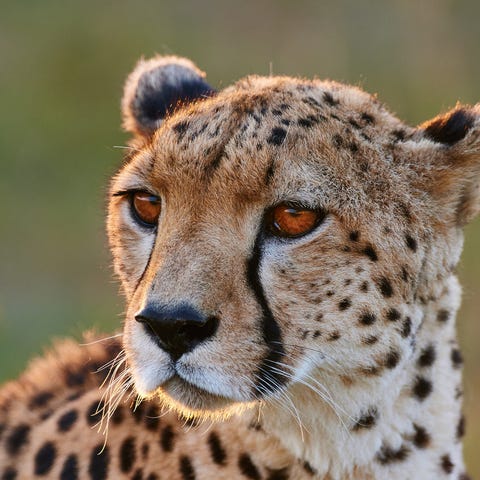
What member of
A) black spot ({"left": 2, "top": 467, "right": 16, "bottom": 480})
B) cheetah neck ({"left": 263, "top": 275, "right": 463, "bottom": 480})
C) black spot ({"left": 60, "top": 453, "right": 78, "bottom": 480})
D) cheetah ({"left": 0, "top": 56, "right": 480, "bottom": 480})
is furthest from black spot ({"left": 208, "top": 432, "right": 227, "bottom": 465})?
black spot ({"left": 2, "top": 467, "right": 16, "bottom": 480})

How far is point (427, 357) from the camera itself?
9.10 feet

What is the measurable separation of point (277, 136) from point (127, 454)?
2.52 feet

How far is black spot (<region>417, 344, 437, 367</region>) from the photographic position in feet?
9.07

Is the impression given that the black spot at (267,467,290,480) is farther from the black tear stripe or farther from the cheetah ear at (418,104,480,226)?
the cheetah ear at (418,104,480,226)

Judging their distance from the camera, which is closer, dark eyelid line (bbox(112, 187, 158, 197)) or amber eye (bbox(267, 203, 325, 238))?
amber eye (bbox(267, 203, 325, 238))

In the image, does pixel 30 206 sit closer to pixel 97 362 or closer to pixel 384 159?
pixel 97 362

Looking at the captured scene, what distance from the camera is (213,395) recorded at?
253cm

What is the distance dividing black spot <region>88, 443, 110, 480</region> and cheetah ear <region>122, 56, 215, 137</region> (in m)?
0.80

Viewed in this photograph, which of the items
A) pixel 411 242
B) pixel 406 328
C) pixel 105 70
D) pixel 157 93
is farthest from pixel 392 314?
pixel 105 70

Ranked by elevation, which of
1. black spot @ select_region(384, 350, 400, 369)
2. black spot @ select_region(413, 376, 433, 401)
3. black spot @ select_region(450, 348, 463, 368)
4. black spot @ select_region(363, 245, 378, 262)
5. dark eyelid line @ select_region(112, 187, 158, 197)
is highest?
dark eyelid line @ select_region(112, 187, 158, 197)

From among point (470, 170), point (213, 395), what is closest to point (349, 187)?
point (470, 170)

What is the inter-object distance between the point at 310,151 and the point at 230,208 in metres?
0.22

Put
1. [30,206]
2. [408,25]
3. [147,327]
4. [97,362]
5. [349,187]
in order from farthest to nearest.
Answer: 1. [408,25]
2. [30,206]
3. [97,362]
4. [349,187]
5. [147,327]

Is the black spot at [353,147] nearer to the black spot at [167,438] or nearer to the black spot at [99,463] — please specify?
the black spot at [167,438]
